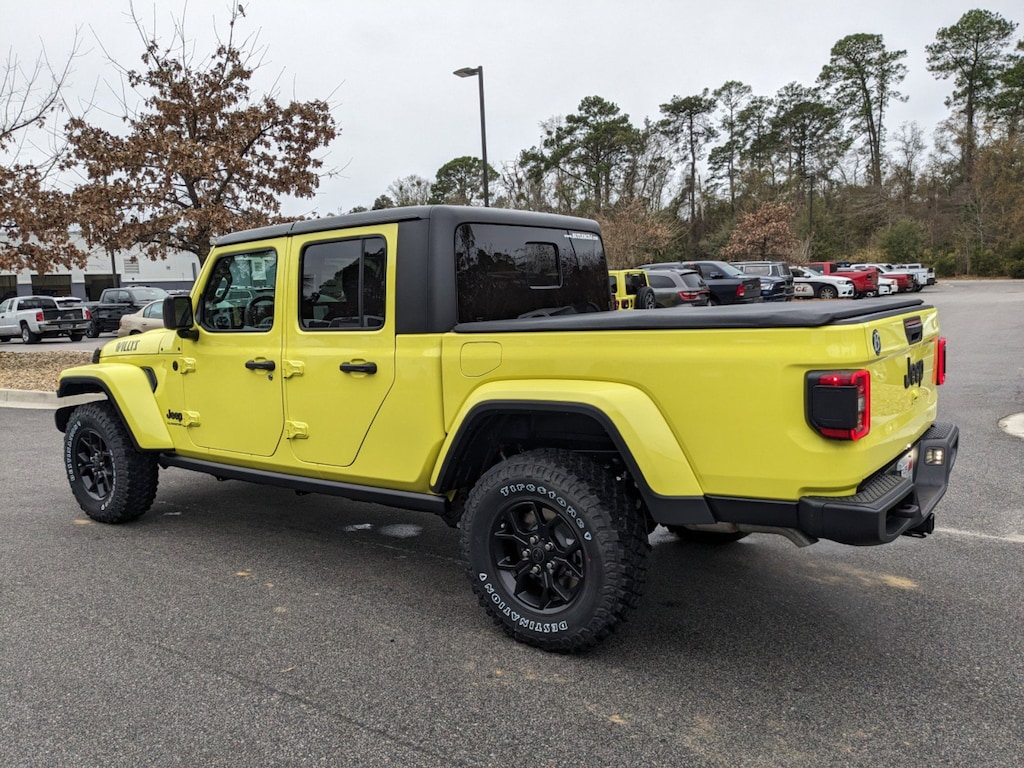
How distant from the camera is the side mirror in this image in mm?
4555

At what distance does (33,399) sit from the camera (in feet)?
38.2

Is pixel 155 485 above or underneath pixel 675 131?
underneath

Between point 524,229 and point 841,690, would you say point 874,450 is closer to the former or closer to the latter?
point 841,690

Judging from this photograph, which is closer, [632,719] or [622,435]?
[632,719]

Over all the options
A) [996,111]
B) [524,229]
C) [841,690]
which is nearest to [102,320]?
[524,229]

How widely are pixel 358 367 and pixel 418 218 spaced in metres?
0.77

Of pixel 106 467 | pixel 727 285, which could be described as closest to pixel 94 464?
pixel 106 467

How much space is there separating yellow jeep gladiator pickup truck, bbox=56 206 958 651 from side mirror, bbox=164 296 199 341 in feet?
0.04

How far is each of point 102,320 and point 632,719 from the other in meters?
27.2

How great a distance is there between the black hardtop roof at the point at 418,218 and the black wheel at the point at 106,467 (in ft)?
5.06

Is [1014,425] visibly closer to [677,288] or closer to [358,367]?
[358,367]

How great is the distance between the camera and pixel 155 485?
5238 mm

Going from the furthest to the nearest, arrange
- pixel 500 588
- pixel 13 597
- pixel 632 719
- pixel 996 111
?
pixel 996 111, pixel 13 597, pixel 500 588, pixel 632 719

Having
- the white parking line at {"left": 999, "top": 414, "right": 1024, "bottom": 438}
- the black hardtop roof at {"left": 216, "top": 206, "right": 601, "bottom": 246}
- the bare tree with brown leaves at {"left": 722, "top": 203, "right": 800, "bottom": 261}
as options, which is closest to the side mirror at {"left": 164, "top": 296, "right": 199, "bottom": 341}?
the black hardtop roof at {"left": 216, "top": 206, "right": 601, "bottom": 246}
